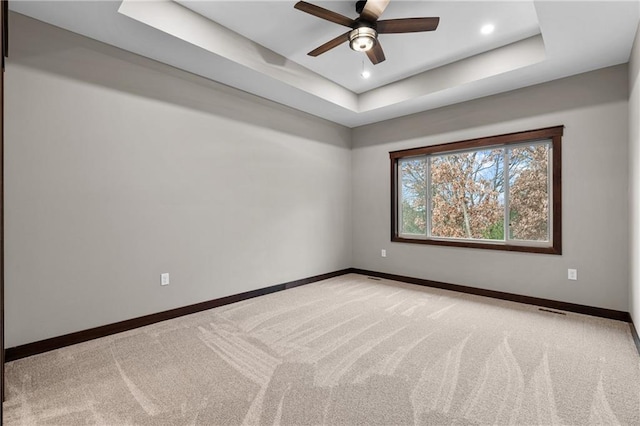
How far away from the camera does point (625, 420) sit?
164cm

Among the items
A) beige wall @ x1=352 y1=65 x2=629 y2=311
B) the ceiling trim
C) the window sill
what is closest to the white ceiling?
the ceiling trim

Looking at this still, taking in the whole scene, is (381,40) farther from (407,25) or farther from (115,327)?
(115,327)

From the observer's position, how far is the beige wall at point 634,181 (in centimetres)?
250

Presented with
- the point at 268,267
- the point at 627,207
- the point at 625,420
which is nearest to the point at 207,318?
the point at 268,267

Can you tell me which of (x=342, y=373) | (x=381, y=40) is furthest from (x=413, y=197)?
(x=342, y=373)

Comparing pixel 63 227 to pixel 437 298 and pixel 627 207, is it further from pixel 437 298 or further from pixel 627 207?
pixel 627 207

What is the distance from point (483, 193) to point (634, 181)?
1.57m

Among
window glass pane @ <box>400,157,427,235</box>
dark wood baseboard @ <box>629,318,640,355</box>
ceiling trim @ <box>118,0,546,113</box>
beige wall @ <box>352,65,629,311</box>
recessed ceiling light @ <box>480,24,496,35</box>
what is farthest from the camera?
window glass pane @ <box>400,157,427,235</box>

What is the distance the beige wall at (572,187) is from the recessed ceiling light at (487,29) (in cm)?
108

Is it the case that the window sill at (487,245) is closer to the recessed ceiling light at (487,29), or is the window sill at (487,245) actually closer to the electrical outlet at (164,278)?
the recessed ceiling light at (487,29)

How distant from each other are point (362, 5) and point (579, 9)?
161 cm

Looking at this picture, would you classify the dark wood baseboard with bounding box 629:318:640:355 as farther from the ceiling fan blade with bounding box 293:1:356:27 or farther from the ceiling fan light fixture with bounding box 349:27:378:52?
the ceiling fan blade with bounding box 293:1:356:27

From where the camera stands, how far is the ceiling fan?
234 centimetres

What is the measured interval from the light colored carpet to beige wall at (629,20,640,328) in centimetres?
38
